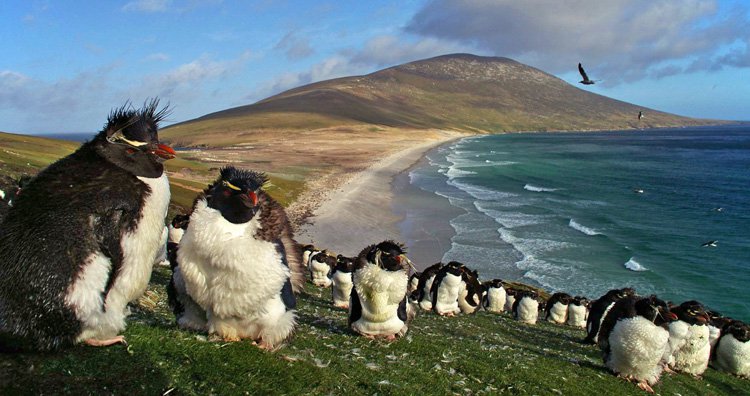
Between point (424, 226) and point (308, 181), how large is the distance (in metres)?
30.8

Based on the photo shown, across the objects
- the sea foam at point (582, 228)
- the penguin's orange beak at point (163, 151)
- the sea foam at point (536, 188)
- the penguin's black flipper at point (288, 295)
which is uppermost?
the penguin's orange beak at point (163, 151)

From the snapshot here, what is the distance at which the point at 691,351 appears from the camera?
1548 cm

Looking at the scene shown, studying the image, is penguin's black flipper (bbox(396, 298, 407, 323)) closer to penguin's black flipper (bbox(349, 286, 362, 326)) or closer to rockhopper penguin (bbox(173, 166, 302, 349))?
penguin's black flipper (bbox(349, 286, 362, 326))

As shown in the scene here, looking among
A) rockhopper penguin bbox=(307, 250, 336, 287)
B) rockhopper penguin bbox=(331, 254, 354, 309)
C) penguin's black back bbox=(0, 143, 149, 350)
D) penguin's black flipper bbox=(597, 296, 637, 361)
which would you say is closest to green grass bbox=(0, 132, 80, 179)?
rockhopper penguin bbox=(307, 250, 336, 287)

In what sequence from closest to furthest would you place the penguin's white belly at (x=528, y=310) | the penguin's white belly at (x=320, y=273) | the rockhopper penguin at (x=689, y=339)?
the rockhopper penguin at (x=689, y=339)
the penguin's white belly at (x=528, y=310)
the penguin's white belly at (x=320, y=273)

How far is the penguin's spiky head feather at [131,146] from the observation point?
→ 6.07 metres

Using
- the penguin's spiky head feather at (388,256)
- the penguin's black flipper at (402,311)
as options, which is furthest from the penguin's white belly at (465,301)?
the penguin's spiky head feather at (388,256)

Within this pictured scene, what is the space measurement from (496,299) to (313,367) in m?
18.7

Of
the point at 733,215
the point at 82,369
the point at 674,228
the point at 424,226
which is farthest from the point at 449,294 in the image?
the point at 733,215

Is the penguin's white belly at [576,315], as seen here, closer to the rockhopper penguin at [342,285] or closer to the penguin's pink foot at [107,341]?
the rockhopper penguin at [342,285]

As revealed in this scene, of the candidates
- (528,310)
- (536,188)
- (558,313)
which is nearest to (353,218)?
(558,313)

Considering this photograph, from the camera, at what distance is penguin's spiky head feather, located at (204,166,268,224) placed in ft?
21.3

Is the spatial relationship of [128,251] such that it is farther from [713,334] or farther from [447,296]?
[713,334]

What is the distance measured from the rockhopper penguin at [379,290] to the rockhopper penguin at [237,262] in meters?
3.75
